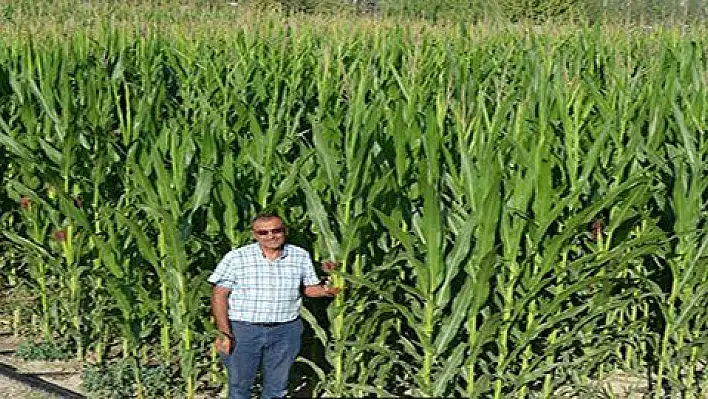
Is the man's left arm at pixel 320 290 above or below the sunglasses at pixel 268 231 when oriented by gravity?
below

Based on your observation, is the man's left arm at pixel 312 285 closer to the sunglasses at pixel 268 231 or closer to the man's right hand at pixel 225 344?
the sunglasses at pixel 268 231

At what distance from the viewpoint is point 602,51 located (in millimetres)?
8266

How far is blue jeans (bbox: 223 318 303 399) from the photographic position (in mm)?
4402

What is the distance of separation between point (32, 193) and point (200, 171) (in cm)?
153

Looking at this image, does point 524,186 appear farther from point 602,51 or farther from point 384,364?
point 602,51

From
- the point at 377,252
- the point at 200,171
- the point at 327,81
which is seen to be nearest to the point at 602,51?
the point at 327,81

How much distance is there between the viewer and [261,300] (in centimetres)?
435

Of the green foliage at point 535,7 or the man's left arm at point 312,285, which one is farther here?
the green foliage at point 535,7

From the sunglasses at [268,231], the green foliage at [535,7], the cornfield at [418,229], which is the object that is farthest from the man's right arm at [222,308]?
the green foliage at [535,7]

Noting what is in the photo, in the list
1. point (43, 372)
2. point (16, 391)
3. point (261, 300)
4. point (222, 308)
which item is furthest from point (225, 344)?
point (43, 372)

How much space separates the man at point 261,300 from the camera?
4320 mm

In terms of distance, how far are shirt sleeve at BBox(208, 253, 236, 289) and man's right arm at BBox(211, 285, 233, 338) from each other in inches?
1.1

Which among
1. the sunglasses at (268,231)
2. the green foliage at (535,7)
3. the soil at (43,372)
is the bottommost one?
the soil at (43,372)

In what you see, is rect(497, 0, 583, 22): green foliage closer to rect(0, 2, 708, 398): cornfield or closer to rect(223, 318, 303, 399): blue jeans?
rect(0, 2, 708, 398): cornfield
